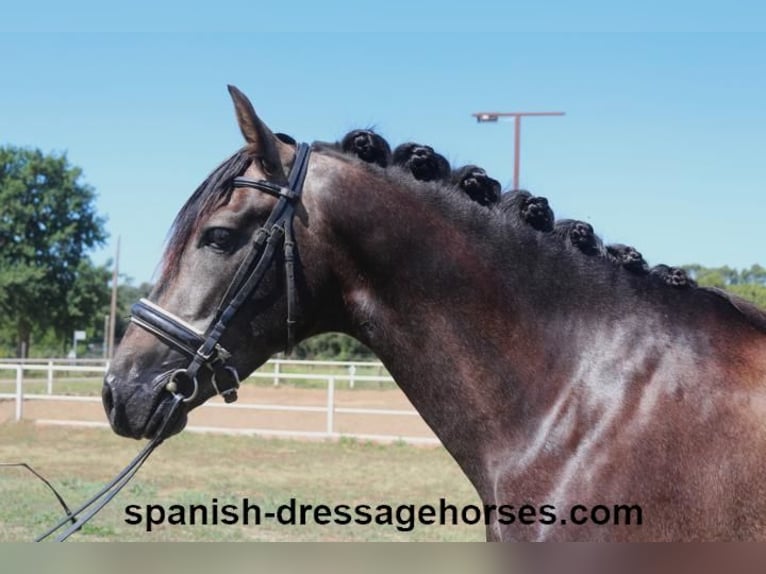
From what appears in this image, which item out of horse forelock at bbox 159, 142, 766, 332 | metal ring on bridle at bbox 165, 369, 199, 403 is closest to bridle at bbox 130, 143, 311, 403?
metal ring on bridle at bbox 165, 369, 199, 403

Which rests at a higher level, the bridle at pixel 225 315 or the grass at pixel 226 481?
the bridle at pixel 225 315

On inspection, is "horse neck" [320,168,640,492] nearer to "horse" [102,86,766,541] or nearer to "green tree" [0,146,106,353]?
"horse" [102,86,766,541]

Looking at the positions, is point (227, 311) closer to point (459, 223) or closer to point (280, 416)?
point (459, 223)

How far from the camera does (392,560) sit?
2350 mm

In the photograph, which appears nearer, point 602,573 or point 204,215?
point 602,573

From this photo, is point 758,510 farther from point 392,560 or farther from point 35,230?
point 35,230

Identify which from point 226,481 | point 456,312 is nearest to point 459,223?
point 456,312

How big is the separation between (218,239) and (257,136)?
15.6 inches

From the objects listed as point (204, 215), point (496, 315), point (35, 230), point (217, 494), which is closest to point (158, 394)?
point (204, 215)

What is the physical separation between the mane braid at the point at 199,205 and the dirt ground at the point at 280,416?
1287 cm

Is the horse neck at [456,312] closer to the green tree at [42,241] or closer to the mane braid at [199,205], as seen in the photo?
the mane braid at [199,205]

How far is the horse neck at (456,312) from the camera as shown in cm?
242

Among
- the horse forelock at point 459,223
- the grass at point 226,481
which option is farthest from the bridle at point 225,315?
the grass at point 226,481

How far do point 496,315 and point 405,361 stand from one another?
1.20ft
